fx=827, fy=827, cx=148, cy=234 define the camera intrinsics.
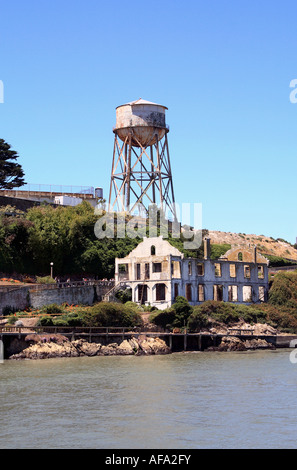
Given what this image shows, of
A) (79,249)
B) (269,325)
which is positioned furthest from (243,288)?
(79,249)

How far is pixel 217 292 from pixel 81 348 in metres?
19.6

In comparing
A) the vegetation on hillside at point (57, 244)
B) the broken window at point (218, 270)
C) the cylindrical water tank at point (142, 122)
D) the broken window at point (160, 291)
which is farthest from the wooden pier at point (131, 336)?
the cylindrical water tank at point (142, 122)

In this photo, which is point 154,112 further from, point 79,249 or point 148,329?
point 148,329

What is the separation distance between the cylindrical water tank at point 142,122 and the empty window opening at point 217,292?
57.1 ft

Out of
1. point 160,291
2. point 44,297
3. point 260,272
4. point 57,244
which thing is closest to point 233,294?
point 260,272

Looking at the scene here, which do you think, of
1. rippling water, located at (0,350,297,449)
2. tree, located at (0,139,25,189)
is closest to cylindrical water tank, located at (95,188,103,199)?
tree, located at (0,139,25,189)

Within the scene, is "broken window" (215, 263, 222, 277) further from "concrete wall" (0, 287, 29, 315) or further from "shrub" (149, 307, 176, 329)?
"concrete wall" (0, 287, 29, 315)

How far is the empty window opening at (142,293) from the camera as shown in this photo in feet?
218

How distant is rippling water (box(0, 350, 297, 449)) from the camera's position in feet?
87.5

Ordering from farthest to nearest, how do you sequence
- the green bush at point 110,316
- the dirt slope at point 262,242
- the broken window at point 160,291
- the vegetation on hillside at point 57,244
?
the dirt slope at point 262,242 → the vegetation on hillside at point 57,244 → the broken window at point 160,291 → the green bush at point 110,316

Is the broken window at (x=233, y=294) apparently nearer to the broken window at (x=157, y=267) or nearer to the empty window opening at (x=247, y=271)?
the empty window opening at (x=247, y=271)

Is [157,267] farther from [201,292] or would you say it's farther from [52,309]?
[52,309]

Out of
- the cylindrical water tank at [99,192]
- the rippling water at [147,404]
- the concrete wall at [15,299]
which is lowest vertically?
the rippling water at [147,404]

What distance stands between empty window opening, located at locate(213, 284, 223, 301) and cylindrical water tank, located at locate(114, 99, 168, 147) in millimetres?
17391
